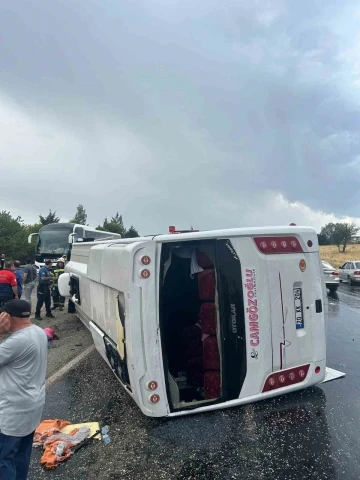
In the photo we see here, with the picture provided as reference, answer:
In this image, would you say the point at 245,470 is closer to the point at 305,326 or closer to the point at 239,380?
the point at 239,380

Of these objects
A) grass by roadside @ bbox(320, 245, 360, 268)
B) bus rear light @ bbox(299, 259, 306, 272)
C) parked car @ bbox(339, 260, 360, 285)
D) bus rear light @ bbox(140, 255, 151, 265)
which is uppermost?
bus rear light @ bbox(140, 255, 151, 265)

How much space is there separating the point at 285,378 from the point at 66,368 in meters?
3.52

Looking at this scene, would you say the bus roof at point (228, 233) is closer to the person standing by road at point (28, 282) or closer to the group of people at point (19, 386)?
the group of people at point (19, 386)

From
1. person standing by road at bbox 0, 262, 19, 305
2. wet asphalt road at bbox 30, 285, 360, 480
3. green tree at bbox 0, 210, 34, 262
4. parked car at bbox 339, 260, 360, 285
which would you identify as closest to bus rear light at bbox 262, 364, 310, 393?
wet asphalt road at bbox 30, 285, 360, 480

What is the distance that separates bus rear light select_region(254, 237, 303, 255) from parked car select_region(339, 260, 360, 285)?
18.7 m

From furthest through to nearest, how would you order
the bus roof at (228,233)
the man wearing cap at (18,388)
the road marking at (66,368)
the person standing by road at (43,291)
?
the person standing by road at (43,291)
the road marking at (66,368)
the bus roof at (228,233)
the man wearing cap at (18,388)

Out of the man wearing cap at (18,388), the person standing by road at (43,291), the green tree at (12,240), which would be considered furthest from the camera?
the green tree at (12,240)

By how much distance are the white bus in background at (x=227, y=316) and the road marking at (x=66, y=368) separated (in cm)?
153

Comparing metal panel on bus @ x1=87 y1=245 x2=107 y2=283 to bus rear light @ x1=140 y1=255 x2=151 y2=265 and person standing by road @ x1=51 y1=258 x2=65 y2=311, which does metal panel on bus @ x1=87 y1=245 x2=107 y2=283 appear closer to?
bus rear light @ x1=140 y1=255 x2=151 y2=265

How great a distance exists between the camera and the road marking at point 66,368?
533cm

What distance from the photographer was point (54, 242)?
20422 mm

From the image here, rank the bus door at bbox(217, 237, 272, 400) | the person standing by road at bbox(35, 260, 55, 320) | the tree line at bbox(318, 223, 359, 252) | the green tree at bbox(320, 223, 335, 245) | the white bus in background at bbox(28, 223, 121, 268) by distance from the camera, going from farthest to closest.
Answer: the green tree at bbox(320, 223, 335, 245)
the tree line at bbox(318, 223, 359, 252)
the white bus in background at bbox(28, 223, 121, 268)
the person standing by road at bbox(35, 260, 55, 320)
the bus door at bbox(217, 237, 272, 400)

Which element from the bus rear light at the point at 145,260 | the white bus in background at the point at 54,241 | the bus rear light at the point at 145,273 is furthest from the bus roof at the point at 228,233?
the white bus in background at the point at 54,241

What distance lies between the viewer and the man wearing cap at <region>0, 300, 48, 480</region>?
2.62 meters
